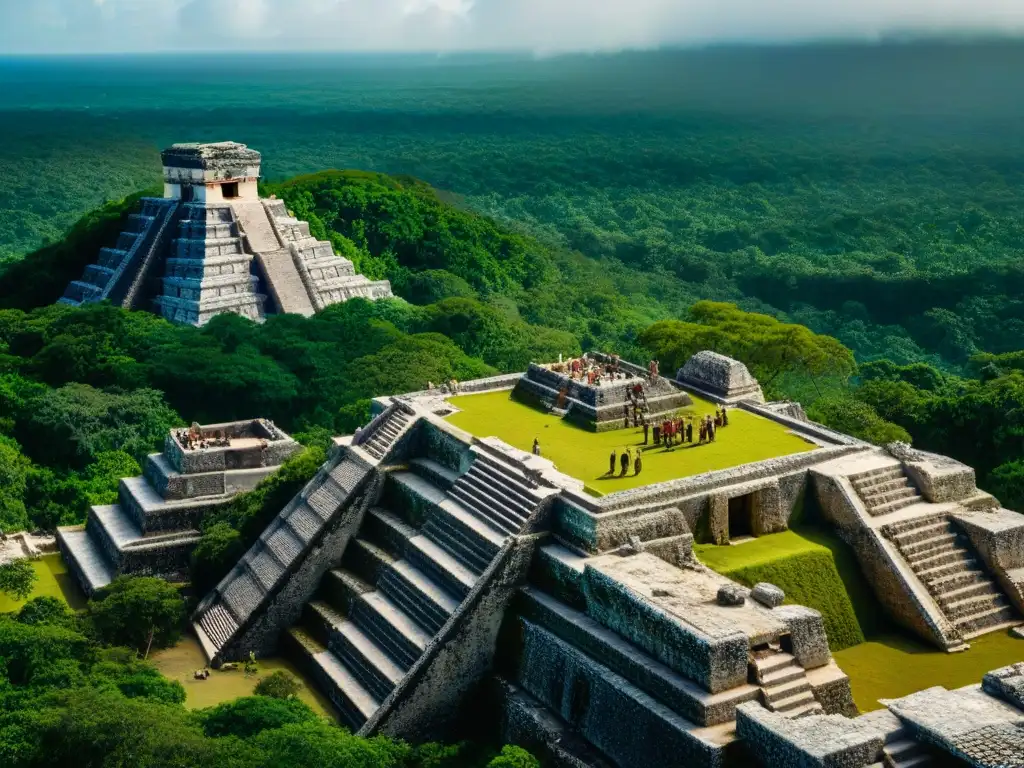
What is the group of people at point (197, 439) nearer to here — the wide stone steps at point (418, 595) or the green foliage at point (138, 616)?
the green foliage at point (138, 616)

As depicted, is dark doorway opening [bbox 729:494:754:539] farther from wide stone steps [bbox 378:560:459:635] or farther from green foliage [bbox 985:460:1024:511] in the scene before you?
green foliage [bbox 985:460:1024:511]

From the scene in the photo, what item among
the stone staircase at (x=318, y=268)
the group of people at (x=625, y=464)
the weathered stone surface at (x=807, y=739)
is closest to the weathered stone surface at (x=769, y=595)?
the weathered stone surface at (x=807, y=739)

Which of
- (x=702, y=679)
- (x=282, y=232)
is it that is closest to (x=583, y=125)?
(x=282, y=232)

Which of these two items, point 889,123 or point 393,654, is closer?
point 393,654

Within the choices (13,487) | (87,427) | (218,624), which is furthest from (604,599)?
(87,427)

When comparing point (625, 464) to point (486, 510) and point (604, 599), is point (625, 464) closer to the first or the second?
point (486, 510)

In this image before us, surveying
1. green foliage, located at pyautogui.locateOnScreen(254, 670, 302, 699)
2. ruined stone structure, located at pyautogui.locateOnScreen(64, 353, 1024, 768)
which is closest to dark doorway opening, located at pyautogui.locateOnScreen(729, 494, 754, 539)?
ruined stone structure, located at pyautogui.locateOnScreen(64, 353, 1024, 768)

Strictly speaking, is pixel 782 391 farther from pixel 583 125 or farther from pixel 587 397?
pixel 583 125
